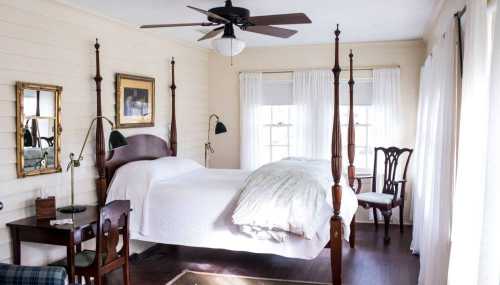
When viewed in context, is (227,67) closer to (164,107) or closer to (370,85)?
(164,107)

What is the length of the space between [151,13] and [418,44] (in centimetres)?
368

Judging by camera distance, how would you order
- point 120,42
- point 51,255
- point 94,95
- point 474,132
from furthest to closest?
point 120,42 → point 94,95 → point 51,255 → point 474,132

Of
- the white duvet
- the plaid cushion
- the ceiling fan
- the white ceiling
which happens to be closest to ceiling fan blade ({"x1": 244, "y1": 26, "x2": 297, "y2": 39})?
the ceiling fan

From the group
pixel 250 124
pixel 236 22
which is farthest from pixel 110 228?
pixel 250 124

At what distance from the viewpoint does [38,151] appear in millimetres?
3549

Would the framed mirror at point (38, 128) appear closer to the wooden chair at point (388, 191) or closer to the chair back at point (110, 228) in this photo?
the chair back at point (110, 228)

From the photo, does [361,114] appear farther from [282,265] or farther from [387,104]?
[282,265]

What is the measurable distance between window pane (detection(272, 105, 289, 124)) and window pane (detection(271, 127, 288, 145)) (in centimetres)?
11

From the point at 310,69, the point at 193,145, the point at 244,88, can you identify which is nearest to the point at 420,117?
the point at 310,69

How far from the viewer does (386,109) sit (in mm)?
6055

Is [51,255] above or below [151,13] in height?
below

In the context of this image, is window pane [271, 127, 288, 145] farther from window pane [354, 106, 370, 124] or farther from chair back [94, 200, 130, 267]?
chair back [94, 200, 130, 267]

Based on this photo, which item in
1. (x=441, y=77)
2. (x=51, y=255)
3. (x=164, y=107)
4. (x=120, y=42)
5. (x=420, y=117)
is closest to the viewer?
(x=441, y=77)

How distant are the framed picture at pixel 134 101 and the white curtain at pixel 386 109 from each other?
10.2 ft
